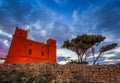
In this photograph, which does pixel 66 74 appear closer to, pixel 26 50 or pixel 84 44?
pixel 84 44

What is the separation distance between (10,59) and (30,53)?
5.53m

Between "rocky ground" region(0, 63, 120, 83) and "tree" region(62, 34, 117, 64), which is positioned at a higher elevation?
"tree" region(62, 34, 117, 64)

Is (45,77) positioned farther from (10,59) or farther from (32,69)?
(10,59)

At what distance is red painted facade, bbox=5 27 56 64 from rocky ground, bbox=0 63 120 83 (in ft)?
52.5

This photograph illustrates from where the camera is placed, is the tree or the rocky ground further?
the tree

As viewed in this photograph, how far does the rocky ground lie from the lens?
1069 centimetres

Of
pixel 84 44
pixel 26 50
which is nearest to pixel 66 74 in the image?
pixel 84 44

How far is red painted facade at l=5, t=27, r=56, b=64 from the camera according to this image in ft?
95.0

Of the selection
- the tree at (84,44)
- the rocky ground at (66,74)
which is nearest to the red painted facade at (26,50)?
the tree at (84,44)

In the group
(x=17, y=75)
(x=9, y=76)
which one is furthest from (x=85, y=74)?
(x=9, y=76)

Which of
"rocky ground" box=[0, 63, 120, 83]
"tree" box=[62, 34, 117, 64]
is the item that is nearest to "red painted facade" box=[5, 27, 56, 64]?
"tree" box=[62, 34, 117, 64]

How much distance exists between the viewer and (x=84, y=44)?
83.6 ft

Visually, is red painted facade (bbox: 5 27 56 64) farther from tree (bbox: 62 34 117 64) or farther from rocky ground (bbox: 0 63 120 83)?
rocky ground (bbox: 0 63 120 83)

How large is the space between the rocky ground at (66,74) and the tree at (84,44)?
13152mm
